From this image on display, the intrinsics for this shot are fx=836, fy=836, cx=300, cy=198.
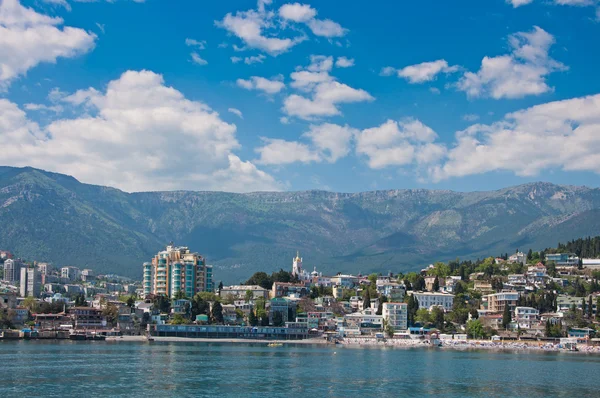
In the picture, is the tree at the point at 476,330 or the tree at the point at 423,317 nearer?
the tree at the point at 476,330

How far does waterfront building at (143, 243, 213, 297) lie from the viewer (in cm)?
17075

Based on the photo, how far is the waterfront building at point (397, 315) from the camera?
149 m

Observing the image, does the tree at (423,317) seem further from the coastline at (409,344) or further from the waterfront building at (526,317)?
the waterfront building at (526,317)

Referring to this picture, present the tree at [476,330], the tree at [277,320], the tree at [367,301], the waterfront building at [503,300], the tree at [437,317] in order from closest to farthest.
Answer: the tree at [476,330] → the tree at [437,317] → the tree at [277,320] → the waterfront building at [503,300] → the tree at [367,301]

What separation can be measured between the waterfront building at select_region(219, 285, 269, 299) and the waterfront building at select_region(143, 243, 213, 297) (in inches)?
168

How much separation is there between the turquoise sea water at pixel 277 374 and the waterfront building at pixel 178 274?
64.5 m

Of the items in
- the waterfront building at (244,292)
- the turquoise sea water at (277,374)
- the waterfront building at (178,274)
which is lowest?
the turquoise sea water at (277,374)

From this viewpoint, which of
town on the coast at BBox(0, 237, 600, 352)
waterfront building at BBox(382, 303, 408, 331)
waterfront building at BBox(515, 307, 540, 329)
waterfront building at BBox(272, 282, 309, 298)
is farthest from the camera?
waterfront building at BBox(272, 282, 309, 298)

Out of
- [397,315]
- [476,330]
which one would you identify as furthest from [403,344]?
[476,330]

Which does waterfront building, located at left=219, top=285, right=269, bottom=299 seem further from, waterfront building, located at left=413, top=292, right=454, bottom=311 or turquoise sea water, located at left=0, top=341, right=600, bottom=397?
turquoise sea water, located at left=0, top=341, right=600, bottom=397

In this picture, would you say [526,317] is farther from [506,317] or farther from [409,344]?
[409,344]

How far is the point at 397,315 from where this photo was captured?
150m

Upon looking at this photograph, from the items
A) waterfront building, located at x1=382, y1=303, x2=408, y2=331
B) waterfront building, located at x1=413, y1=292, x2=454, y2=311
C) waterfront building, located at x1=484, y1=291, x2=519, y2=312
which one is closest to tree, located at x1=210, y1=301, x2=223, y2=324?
waterfront building, located at x1=382, y1=303, x2=408, y2=331

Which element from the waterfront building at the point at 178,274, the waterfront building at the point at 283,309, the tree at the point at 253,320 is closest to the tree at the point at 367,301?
the waterfront building at the point at 283,309
